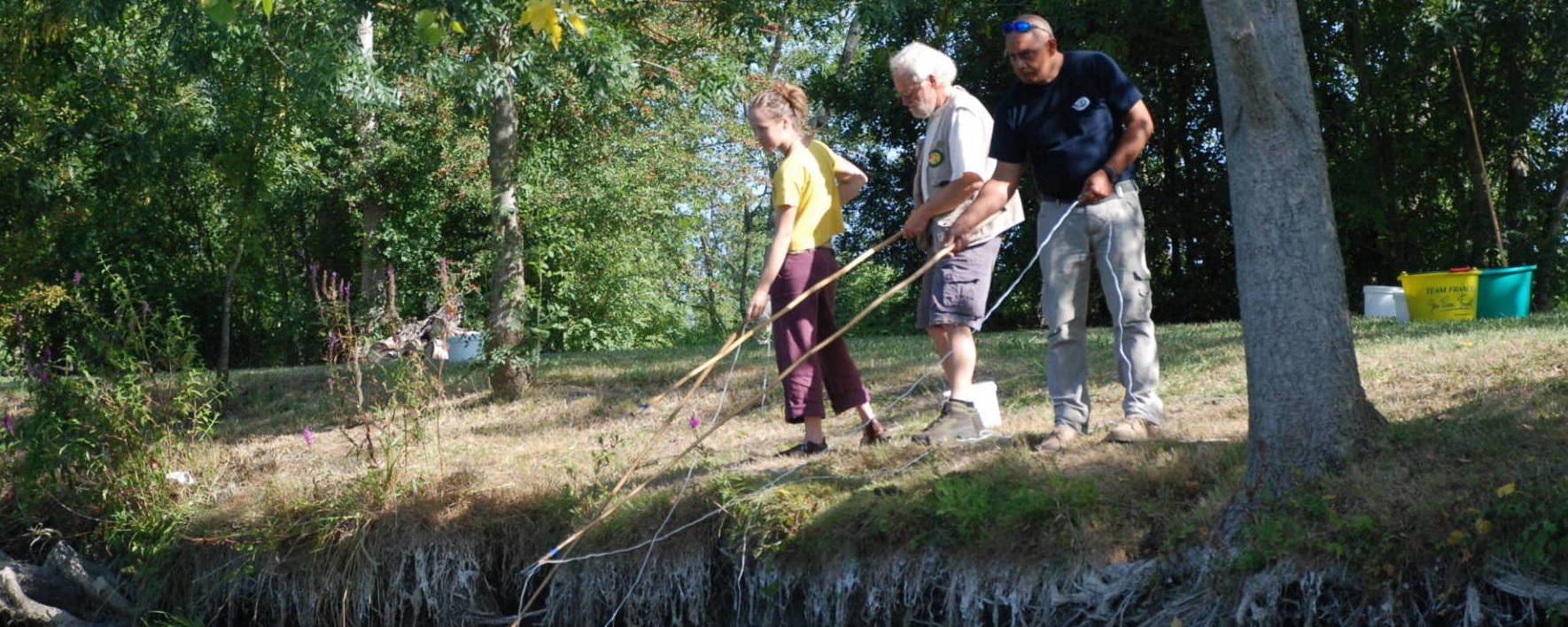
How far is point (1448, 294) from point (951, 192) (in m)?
6.22

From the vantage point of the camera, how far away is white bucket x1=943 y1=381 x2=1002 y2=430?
542 cm

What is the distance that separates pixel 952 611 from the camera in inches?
169

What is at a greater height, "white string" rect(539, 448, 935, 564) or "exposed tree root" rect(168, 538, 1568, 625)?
"white string" rect(539, 448, 935, 564)

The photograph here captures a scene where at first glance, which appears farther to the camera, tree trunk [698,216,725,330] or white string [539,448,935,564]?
tree trunk [698,216,725,330]

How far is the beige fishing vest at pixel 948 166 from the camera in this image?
5039 mm

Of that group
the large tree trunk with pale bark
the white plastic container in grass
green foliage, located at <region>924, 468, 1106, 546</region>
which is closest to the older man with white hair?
green foliage, located at <region>924, 468, 1106, 546</region>

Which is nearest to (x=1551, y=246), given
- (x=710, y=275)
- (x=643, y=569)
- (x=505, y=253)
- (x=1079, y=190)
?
(x=1079, y=190)

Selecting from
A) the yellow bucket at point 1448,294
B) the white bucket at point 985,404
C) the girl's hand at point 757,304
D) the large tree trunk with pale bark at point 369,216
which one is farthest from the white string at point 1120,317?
the large tree trunk with pale bark at point 369,216

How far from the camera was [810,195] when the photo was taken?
5.26m

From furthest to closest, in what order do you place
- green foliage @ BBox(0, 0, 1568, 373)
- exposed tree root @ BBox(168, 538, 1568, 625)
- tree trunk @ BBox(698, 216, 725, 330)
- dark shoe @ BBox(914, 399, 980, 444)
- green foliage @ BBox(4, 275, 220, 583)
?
1. tree trunk @ BBox(698, 216, 725, 330)
2. green foliage @ BBox(0, 0, 1568, 373)
3. green foliage @ BBox(4, 275, 220, 583)
4. dark shoe @ BBox(914, 399, 980, 444)
5. exposed tree root @ BBox(168, 538, 1568, 625)

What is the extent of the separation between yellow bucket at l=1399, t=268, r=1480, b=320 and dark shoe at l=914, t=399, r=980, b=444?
18.9 ft

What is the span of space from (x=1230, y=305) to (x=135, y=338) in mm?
11699

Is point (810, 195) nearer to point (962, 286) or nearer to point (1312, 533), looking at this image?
point (962, 286)

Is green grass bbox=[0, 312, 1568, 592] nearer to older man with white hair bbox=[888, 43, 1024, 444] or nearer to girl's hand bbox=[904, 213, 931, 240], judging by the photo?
older man with white hair bbox=[888, 43, 1024, 444]
